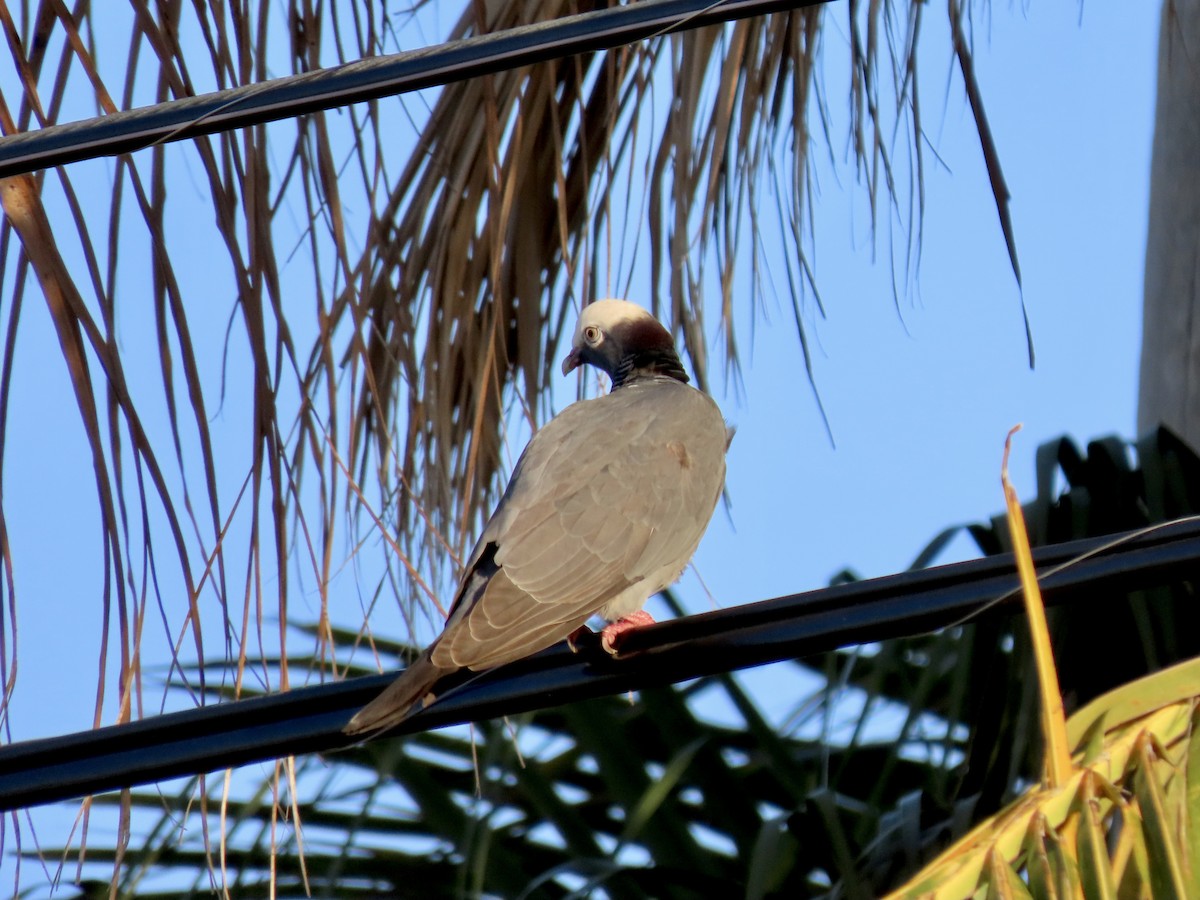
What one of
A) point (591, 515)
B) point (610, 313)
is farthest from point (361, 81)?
point (610, 313)

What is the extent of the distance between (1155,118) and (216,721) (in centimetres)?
390

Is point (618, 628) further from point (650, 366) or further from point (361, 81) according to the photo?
point (361, 81)

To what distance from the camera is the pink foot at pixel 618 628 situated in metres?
2.43

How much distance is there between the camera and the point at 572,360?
12.1ft

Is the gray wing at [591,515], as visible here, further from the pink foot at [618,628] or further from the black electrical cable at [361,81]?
the black electrical cable at [361,81]

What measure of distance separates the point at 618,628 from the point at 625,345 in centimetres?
105

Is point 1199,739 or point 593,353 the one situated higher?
point 593,353

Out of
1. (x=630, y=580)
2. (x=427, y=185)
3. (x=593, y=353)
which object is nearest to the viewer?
(x=630, y=580)

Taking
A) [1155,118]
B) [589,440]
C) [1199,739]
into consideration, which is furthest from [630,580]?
[1155,118]

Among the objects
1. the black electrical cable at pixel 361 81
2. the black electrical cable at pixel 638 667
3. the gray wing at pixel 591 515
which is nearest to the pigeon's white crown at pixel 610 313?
the gray wing at pixel 591 515

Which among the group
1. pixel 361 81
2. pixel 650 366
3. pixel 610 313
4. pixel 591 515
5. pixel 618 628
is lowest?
pixel 618 628

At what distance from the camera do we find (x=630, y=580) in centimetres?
284

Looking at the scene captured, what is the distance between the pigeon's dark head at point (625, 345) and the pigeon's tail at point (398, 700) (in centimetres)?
152

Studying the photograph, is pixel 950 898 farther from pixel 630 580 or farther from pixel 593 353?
pixel 593 353
